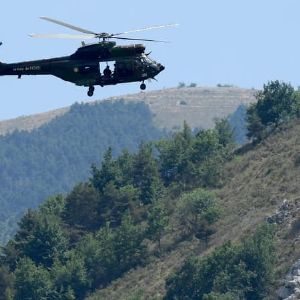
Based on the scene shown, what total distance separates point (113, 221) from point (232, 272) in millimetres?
40972

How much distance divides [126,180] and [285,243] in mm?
49359

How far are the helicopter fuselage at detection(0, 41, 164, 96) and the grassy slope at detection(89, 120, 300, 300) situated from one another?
63.8 m

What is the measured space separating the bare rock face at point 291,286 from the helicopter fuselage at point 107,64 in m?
51.4

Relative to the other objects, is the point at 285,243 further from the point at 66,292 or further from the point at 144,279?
the point at 66,292

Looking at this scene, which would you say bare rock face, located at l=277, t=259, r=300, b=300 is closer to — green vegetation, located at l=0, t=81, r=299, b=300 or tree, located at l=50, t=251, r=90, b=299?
green vegetation, located at l=0, t=81, r=299, b=300

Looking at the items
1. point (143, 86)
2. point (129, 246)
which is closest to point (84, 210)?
point (129, 246)

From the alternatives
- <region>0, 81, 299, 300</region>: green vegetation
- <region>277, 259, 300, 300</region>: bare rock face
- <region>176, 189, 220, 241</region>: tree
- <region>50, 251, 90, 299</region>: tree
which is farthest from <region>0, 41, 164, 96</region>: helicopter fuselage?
<region>50, 251, 90, 299</region>: tree

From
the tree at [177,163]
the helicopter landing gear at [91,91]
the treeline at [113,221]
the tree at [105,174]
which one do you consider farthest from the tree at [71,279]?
the helicopter landing gear at [91,91]

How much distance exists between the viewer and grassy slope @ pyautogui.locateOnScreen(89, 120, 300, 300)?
508 ft

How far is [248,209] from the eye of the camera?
16400 centimetres

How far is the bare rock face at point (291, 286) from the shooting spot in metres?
134

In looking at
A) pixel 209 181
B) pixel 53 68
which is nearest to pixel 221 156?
pixel 209 181

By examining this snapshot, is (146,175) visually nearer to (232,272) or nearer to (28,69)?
(232,272)

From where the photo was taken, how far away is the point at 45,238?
18525 centimetres
